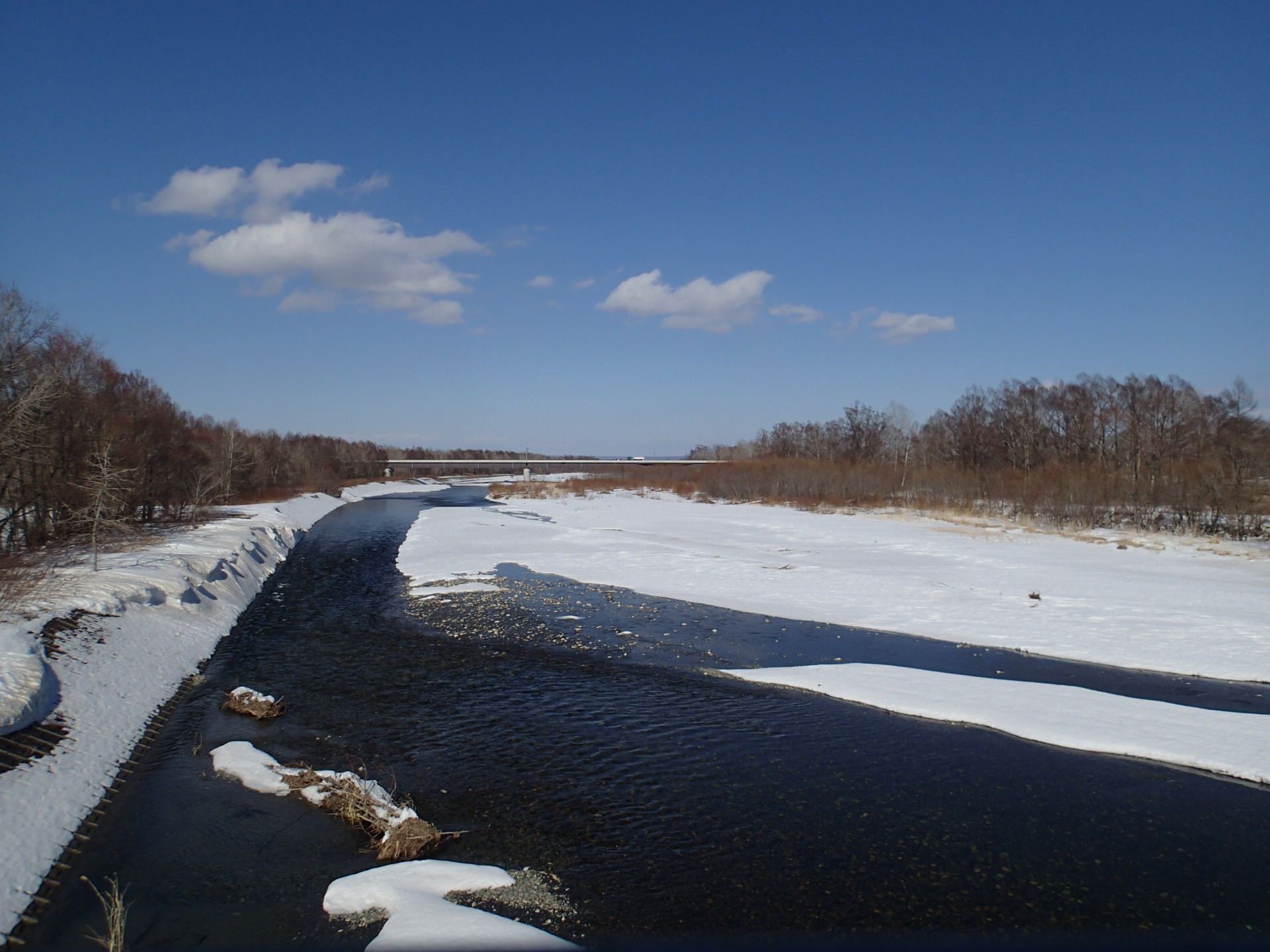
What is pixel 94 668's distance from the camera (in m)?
12.4

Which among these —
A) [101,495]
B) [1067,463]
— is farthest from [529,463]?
[101,495]

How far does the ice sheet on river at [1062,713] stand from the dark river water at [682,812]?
0.48 metres

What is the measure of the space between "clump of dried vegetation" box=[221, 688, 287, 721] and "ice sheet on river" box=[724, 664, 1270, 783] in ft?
27.5

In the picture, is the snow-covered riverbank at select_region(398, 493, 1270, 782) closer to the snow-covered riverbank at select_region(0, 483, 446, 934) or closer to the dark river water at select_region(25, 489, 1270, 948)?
the dark river water at select_region(25, 489, 1270, 948)

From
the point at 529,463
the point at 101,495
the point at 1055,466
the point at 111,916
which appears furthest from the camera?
the point at 529,463

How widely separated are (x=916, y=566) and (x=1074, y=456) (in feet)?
156

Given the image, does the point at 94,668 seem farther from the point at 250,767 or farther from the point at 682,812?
the point at 682,812

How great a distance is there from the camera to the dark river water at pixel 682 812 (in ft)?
22.6

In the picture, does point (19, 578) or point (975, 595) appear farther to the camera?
point (975, 595)

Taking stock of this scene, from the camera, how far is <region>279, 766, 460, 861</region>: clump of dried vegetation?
7723mm

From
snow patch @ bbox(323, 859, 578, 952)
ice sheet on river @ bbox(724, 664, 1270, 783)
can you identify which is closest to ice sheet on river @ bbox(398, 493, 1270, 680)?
ice sheet on river @ bbox(724, 664, 1270, 783)

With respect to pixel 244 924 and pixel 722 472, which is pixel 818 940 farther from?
pixel 722 472

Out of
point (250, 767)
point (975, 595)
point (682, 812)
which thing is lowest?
point (250, 767)

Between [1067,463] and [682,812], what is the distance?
54.3 meters
